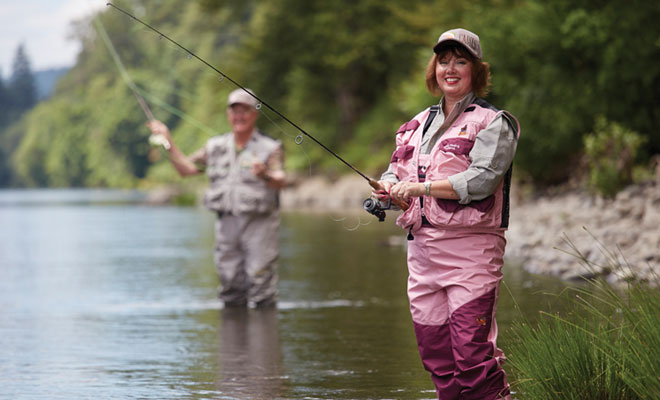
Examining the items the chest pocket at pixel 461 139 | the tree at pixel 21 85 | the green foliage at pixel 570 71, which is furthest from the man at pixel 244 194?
the tree at pixel 21 85

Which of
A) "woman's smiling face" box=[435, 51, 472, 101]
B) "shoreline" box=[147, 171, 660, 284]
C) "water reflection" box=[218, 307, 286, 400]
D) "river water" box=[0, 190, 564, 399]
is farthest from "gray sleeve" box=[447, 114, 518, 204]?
"shoreline" box=[147, 171, 660, 284]

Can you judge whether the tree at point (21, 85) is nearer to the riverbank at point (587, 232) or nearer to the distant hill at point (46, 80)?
the distant hill at point (46, 80)

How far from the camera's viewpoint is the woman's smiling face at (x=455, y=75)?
16.8 feet

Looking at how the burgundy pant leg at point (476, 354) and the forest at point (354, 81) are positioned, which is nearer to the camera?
the burgundy pant leg at point (476, 354)

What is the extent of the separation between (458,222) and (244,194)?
16.6ft

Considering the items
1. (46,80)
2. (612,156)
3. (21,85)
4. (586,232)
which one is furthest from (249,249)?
(46,80)

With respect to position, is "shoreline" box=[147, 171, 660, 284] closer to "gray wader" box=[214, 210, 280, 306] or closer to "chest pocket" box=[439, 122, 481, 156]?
"chest pocket" box=[439, 122, 481, 156]

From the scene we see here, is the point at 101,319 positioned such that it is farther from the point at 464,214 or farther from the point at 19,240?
the point at 19,240

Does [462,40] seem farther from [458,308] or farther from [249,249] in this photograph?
[249,249]

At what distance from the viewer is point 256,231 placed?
9.85 m

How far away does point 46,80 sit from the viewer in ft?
571

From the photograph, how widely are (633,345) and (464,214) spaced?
36.2 inches

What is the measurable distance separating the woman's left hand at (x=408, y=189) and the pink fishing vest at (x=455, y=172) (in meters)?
0.13

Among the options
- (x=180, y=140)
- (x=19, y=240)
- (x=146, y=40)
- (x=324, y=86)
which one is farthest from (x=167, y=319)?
(x=180, y=140)
